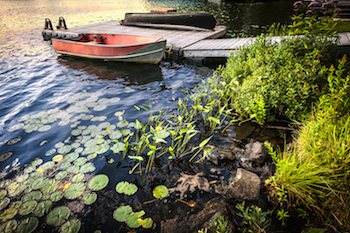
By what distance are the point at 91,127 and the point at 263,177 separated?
13.1ft

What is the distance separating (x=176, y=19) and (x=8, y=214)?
13.0 m

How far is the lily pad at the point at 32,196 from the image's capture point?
9.62 ft

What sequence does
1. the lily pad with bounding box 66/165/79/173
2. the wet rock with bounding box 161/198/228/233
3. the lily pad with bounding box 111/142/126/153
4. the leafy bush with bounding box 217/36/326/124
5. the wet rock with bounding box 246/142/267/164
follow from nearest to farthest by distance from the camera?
1. the wet rock with bounding box 161/198/228/233
2. the wet rock with bounding box 246/142/267/164
3. the lily pad with bounding box 66/165/79/173
4. the leafy bush with bounding box 217/36/326/124
5. the lily pad with bounding box 111/142/126/153

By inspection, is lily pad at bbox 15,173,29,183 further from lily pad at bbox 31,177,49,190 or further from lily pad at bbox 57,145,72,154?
lily pad at bbox 57,145,72,154

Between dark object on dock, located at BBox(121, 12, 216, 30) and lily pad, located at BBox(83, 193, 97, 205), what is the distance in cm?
1177

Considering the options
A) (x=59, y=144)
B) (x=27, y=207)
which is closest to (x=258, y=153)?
(x=27, y=207)

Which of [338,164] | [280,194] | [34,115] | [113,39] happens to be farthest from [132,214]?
[113,39]

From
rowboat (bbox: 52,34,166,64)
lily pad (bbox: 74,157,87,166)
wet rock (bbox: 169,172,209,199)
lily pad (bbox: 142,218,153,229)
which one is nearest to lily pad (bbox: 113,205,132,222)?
lily pad (bbox: 142,218,153,229)

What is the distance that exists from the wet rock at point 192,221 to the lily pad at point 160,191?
0.42 m

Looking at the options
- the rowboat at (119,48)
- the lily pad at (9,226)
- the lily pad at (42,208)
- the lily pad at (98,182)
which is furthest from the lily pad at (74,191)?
the rowboat at (119,48)

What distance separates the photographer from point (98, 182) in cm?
319

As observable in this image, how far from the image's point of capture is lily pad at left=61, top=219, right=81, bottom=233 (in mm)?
Answer: 2529

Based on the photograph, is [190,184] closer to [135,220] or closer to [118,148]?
[135,220]

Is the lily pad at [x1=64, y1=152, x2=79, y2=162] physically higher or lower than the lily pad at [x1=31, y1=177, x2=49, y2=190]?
higher
